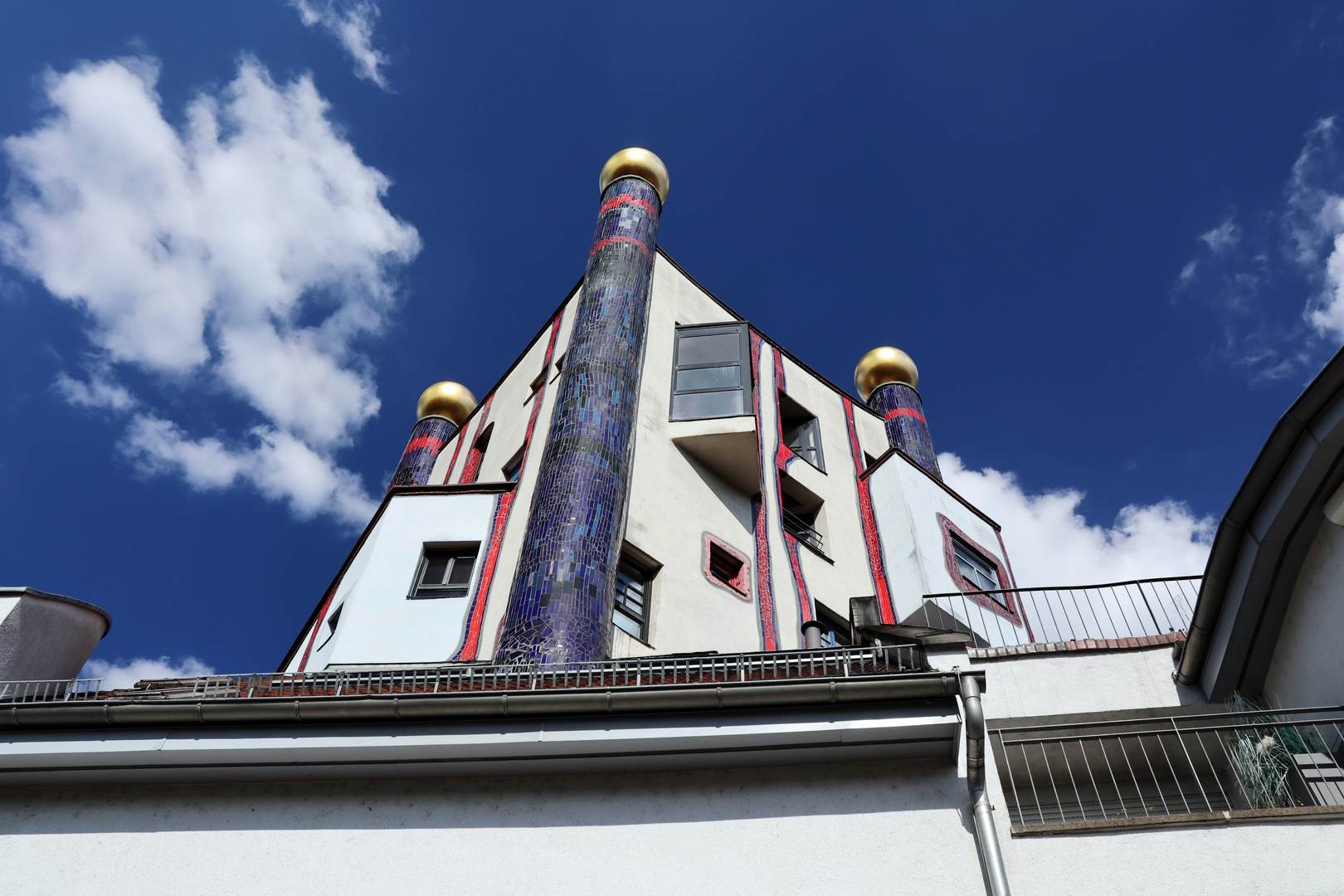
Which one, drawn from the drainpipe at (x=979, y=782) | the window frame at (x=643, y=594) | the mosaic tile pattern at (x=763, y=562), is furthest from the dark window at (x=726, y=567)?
the drainpipe at (x=979, y=782)

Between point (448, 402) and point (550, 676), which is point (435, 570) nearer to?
point (550, 676)

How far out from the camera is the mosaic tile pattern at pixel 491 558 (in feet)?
37.0

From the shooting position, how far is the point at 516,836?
608cm

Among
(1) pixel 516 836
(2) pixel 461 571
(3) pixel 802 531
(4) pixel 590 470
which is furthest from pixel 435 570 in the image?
(1) pixel 516 836

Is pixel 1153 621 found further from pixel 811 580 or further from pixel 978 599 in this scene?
pixel 811 580

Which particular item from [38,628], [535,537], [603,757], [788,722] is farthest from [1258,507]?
[38,628]

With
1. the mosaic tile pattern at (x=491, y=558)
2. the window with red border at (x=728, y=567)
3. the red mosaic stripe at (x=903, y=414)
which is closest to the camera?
the mosaic tile pattern at (x=491, y=558)

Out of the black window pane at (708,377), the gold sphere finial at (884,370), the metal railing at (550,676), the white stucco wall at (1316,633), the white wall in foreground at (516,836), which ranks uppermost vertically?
the gold sphere finial at (884,370)

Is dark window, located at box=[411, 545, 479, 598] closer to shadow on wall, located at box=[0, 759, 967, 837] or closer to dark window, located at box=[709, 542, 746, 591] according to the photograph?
dark window, located at box=[709, 542, 746, 591]

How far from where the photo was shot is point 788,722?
20.4 ft

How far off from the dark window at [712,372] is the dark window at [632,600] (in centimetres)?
334

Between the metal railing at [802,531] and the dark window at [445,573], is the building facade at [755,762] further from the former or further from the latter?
the metal railing at [802,531]

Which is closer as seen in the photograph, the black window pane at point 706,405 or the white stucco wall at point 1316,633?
the white stucco wall at point 1316,633

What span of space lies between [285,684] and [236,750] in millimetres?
861
